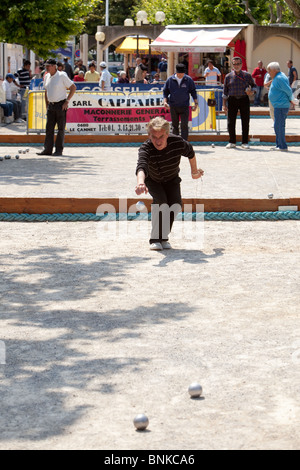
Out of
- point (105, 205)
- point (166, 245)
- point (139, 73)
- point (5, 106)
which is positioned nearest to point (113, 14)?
point (139, 73)

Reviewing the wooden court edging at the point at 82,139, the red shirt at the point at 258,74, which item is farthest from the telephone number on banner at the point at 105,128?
the red shirt at the point at 258,74

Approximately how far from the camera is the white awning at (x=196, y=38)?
36625 millimetres

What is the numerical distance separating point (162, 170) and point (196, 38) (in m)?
28.4

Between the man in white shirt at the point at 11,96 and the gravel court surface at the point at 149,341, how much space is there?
15711 mm

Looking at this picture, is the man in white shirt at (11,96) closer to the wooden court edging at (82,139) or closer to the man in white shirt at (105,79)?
the man in white shirt at (105,79)

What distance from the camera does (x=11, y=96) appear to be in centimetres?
2594

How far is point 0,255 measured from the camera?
9289 mm

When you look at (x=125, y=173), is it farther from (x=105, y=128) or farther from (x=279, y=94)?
(x=105, y=128)

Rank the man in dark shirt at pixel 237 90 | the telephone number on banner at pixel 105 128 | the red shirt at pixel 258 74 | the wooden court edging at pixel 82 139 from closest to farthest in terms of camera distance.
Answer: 1. the man in dark shirt at pixel 237 90
2. the wooden court edging at pixel 82 139
3. the telephone number on banner at pixel 105 128
4. the red shirt at pixel 258 74

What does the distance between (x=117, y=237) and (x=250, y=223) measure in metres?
1.75

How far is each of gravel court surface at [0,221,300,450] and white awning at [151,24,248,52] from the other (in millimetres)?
27243

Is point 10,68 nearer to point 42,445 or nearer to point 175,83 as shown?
point 175,83

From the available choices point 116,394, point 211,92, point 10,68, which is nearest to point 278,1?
point 10,68

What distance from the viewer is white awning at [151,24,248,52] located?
120 feet
